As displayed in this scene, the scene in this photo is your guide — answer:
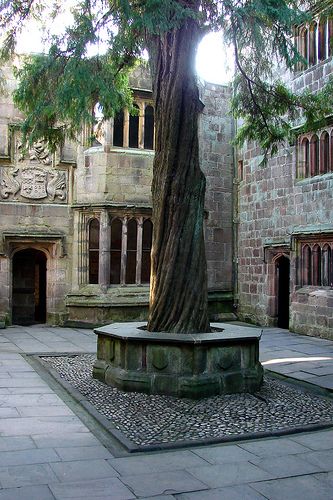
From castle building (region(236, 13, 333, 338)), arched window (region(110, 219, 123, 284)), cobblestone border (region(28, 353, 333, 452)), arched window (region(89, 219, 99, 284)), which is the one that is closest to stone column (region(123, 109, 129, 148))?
arched window (region(110, 219, 123, 284))

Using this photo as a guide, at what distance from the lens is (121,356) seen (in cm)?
706

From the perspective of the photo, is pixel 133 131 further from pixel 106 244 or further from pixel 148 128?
pixel 106 244

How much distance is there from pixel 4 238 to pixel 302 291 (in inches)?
284

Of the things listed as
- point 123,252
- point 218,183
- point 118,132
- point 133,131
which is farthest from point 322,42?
point 123,252

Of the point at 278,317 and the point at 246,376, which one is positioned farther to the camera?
the point at 278,317

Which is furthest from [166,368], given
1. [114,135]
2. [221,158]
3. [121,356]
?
[221,158]

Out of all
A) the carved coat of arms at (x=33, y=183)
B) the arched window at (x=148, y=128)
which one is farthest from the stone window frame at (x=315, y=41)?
the carved coat of arms at (x=33, y=183)

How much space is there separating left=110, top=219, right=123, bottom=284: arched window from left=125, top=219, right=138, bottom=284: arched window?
23cm

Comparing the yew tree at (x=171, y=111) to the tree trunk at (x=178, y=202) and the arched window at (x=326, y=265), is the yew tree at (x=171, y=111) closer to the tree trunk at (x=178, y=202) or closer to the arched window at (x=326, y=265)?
the tree trunk at (x=178, y=202)

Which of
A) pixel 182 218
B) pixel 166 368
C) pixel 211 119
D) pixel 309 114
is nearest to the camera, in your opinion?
pixel 166 368

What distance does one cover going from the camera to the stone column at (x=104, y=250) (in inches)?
549

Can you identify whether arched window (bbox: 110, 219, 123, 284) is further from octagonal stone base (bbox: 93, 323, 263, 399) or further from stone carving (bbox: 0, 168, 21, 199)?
octagonal stone base (bbox: 93, 323, 263, 399)

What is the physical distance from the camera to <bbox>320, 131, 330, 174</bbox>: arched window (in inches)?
490

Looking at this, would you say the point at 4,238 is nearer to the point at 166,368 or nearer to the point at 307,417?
the point at 166,368
